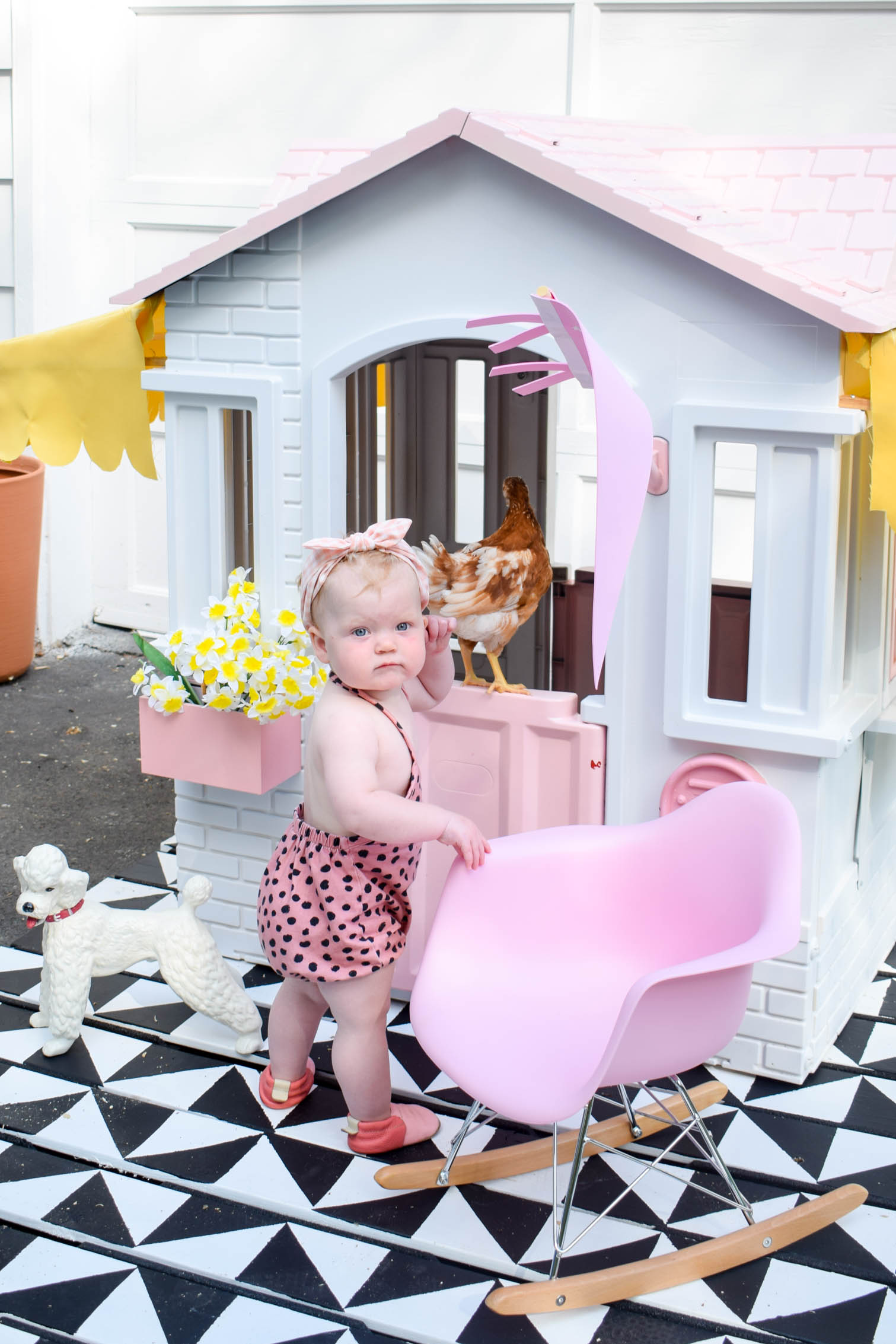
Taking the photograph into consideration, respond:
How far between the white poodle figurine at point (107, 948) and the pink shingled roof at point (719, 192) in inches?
42.0

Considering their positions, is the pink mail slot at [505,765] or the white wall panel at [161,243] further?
the white wall panel at [161,243]

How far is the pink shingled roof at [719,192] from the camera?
6.95 ft

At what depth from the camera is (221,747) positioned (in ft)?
8.48

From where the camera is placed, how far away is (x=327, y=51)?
→ 14.0ft

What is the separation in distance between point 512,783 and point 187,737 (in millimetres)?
610

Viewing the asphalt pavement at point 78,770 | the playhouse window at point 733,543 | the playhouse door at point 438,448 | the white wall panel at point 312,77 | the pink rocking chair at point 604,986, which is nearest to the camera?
the pink rocking chair at point 604,986

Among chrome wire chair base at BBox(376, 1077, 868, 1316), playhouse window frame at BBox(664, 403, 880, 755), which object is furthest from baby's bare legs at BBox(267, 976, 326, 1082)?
playhouse window frame at BBox(664, 403, 880, 755)

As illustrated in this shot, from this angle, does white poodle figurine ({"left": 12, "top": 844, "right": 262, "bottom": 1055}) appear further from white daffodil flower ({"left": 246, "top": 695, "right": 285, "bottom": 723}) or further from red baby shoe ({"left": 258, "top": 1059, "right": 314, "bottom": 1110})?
white daffodil flower ({"left": 246, "top": 695, "right": 285, "bottom": 723})

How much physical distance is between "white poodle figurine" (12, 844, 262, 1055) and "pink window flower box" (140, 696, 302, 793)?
0.23 metres

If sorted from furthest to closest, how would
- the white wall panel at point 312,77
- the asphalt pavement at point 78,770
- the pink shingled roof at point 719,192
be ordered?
the white wall panel at point 312,77 < the asphalt pavement at point 78,770 < the pink shingled roof at point 719,192

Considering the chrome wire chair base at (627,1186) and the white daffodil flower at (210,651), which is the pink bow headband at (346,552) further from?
the chrome wire chair base at (627,1186)

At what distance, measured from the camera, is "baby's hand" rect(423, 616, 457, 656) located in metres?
2.22

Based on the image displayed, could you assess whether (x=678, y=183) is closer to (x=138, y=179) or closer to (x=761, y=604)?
(x=761, y=604)

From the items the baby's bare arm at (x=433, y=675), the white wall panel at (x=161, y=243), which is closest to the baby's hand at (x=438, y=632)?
the baby's bare arm at (x=433, y=675)
